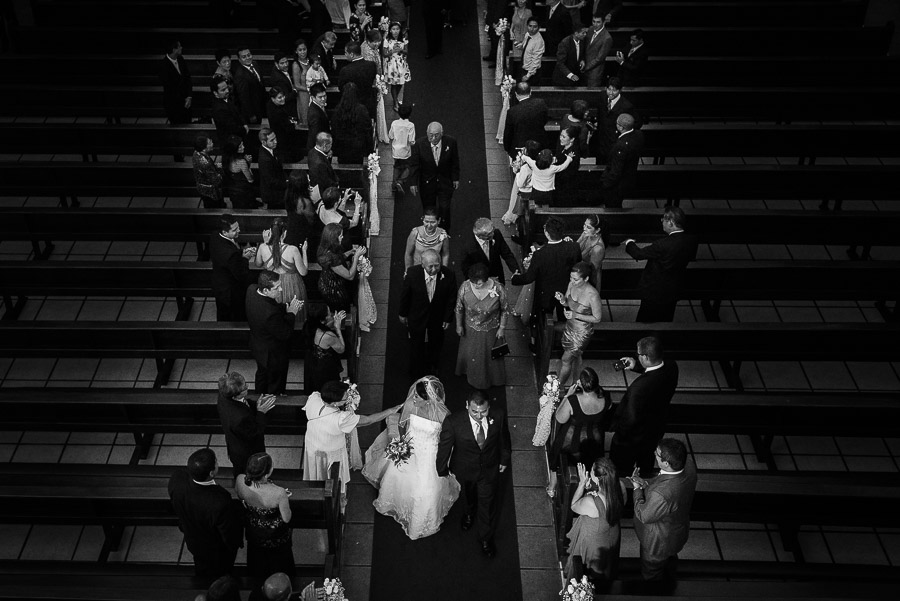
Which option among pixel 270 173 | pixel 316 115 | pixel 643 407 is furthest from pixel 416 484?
pixel 316 115

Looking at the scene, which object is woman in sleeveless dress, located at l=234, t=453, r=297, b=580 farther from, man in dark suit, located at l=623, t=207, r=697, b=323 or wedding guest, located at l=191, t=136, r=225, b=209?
wedding guest, located at l=191, t=136, r=225, b=209

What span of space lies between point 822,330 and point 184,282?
659 centimetres

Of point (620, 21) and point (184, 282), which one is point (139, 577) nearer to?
point (184, 282)

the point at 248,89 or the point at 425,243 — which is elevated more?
the point at 248,89

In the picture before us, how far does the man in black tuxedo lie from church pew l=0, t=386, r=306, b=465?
1497 millimetres

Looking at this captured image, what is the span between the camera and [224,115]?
34.1 feet

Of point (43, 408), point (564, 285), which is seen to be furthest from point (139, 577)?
point (564, 285)

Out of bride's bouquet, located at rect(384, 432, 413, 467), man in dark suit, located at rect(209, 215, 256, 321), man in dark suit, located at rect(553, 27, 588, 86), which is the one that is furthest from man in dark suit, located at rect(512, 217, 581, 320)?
man in dark suit, located at rect(553, 27, 588, 86)

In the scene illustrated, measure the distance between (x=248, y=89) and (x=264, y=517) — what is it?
22.5 feet

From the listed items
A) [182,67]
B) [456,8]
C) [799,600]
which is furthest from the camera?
[456,8]

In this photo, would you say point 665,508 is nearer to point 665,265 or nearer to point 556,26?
point 665,265

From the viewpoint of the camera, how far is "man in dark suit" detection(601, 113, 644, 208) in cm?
931

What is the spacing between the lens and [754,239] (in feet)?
32.5

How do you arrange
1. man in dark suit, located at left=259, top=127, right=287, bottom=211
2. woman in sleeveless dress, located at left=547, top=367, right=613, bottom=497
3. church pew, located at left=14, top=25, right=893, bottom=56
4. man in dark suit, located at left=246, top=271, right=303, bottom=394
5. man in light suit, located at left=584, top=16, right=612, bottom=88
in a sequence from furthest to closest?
church pew, located at left=14, top=25, right=893, bottom=56
man in light suit, located at left=584, top=16, right=612, bottom=88
man in dark suit, located at left=259, top=127, right=287, bottom=211
man in dark suit, located at left=246, top=271, right=303, bottom=394
woman in sleeveless dress, located at left=547, top=367, right=613, bottom=497
